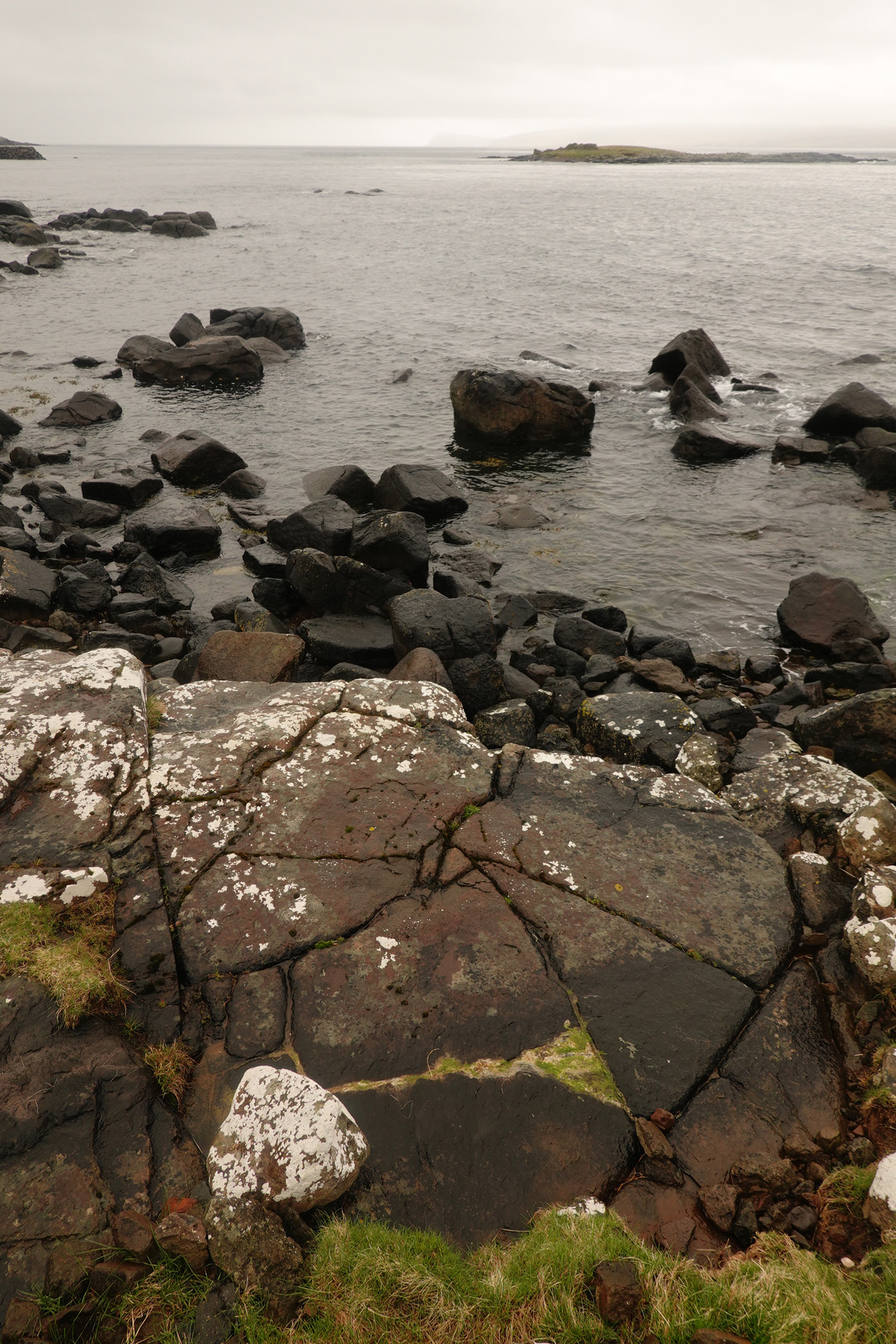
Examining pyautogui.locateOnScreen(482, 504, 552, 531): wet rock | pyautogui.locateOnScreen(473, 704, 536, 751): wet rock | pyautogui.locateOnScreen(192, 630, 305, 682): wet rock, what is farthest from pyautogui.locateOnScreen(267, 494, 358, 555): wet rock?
pyautogui.locateOnScreen(473, 704, 536, 751): wet rock

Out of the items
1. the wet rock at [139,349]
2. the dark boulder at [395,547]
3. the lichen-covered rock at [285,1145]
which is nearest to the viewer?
the lichen-covered rock at [285,1145]

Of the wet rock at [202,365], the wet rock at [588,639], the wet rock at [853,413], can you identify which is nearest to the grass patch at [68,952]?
the wet rock at [588,639]

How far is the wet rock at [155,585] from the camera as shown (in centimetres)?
1010

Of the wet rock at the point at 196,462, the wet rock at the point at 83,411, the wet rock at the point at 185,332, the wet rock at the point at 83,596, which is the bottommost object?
the wet rock at the point at 83,596

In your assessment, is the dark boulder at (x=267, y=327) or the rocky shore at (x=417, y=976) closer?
the rocky shore at (x=417, y=976)

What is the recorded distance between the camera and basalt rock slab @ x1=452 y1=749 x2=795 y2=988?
415cm

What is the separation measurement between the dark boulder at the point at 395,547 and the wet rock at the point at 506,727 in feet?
12.7

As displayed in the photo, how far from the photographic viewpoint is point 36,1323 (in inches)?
101

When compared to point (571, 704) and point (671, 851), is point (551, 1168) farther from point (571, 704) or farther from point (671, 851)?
point (571, 704)

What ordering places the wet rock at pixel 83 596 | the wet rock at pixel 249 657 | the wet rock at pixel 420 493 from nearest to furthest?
the wet rock at pixel 249 657 < the wet rock at pixel 83 596 < the wet rock at pixel 420 493

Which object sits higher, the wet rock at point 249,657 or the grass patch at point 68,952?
the grass patch at point 68,952

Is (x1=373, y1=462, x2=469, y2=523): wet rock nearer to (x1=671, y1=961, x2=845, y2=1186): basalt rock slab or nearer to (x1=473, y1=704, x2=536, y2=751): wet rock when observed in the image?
(x1=473, y1=704, x2=536, y2=751): wet rock

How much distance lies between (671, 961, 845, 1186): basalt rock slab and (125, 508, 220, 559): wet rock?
33.9 ft

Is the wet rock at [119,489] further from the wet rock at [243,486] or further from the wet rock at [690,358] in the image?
the wet rock at [690,358]
